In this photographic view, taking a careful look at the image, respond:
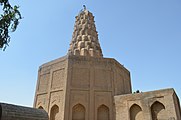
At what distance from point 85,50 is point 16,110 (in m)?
11.1

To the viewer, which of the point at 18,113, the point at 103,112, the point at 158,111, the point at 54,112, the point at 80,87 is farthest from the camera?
the point at 80,87

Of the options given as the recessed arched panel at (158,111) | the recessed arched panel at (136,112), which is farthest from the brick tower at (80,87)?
the recessed arched panel at (158,111)

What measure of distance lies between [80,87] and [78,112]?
189 centimetres

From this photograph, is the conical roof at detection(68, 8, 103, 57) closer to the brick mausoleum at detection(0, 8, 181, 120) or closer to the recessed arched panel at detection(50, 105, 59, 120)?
the brick mausoleum at detection(0, 8, 181, 120)

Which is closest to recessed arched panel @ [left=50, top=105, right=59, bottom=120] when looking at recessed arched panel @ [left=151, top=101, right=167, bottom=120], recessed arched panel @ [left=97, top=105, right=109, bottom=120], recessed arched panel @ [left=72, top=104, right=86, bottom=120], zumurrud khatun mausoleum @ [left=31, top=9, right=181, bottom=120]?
zumurrud khatun mausoleum @ [left=31, top=9, right=181, bottom=120]

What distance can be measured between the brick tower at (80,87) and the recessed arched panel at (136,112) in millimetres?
1456

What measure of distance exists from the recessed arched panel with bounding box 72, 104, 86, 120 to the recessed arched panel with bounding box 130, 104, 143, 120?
355cm

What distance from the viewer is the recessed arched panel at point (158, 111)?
11.2 m

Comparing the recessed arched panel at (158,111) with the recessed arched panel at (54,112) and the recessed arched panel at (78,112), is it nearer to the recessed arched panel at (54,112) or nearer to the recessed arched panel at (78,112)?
the recessed arched panel at (78,112)

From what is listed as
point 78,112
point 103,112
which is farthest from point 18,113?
point 103,112

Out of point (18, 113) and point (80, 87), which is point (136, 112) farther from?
point (18, 113)

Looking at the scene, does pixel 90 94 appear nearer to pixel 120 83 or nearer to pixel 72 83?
pixel 72 83

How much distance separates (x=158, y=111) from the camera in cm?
1150

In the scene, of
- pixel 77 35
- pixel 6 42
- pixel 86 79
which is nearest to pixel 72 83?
pixel 86 79
